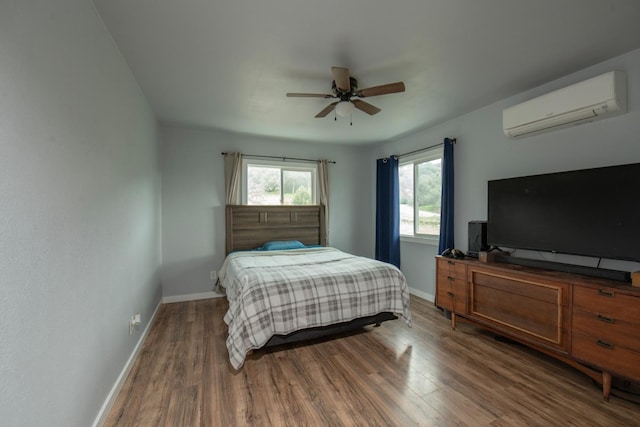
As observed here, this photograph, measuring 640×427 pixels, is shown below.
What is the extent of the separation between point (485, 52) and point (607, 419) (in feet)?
8.73

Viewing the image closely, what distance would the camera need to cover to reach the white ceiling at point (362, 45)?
1690mm

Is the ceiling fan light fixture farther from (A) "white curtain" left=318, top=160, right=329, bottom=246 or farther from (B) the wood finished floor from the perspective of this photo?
(A) "white curtain" left=318, top=160, right=329, bottom=246

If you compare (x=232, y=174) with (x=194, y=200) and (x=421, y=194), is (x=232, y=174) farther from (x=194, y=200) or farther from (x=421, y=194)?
(x=421, y=194)

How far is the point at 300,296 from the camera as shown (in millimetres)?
2584

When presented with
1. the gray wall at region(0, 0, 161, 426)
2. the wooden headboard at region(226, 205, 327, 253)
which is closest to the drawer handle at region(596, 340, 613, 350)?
the gray wall at region(0, 0, 161, 426)

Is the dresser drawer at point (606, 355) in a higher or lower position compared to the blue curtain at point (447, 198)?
lower

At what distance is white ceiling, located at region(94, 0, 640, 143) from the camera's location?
1690 millimetres

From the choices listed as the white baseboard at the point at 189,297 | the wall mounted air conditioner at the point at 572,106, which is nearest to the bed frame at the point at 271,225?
the white baseboard at the point at 189,297

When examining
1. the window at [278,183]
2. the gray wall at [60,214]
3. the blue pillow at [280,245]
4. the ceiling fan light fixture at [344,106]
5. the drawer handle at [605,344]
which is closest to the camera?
the gray wall at [60,214]

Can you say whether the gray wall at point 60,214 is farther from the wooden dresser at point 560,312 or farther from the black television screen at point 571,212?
the black television screen at point 571,212

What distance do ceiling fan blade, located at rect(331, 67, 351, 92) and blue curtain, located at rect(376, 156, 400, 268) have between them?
8.30 ft

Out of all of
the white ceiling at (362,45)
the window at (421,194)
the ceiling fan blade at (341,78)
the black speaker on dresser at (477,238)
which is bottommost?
the black speaker on dresser at (477,238)

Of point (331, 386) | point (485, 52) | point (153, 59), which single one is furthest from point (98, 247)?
point (485, 52)

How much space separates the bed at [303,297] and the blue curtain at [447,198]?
1.09m
